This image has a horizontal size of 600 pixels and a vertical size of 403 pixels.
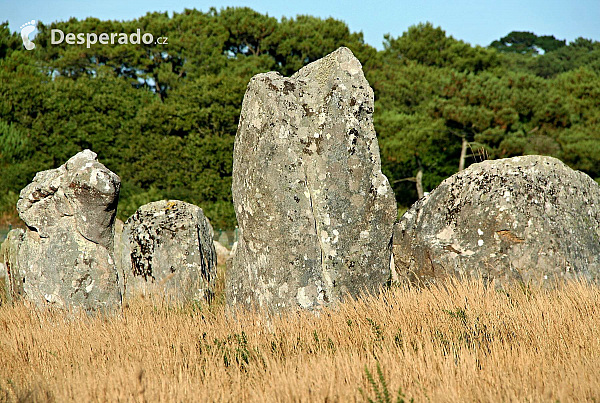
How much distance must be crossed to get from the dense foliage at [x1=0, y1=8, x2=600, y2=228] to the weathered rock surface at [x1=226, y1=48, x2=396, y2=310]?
15328mm

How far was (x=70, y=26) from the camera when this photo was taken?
32.5 m

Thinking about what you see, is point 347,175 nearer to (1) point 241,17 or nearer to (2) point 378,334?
(2) point 378,334

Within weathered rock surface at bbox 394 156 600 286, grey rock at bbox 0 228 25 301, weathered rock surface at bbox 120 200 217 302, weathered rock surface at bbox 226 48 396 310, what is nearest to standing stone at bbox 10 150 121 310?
grey rock at bbox 0 228 25 301

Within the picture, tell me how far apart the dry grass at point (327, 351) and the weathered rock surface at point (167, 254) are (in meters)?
0.90

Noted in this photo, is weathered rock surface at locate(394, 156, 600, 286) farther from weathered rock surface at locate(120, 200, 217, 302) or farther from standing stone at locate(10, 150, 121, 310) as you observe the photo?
standing stone at locate(10, 150, 121, 310)


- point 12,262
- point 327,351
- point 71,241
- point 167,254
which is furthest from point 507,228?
point 12,262

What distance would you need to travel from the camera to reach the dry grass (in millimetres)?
3922

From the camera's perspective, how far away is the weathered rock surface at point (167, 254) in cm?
745

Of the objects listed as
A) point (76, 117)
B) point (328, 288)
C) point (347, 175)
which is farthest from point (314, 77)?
point (76, 117)

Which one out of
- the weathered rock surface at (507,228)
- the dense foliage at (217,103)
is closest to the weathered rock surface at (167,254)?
the weathered rock surface at (507,228)

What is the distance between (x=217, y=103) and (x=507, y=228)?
18636 millimetres

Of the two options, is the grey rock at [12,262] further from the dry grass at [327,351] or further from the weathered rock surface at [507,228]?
→ the weathered rock surface at [507,228]

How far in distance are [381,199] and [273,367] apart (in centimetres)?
256

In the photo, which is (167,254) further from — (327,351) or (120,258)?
(327,351)
